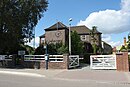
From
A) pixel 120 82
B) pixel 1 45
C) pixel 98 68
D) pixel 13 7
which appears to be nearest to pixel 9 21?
pixel 13 7

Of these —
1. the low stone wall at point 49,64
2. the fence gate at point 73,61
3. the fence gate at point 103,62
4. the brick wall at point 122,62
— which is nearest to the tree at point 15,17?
the low stone wall at point 49,64

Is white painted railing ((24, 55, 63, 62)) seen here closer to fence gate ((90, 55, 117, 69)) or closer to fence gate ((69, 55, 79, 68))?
fence gate ((69, 55, 79, 68))

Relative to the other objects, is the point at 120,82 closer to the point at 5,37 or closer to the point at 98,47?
the point at 5,37

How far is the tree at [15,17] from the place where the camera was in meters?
30.9

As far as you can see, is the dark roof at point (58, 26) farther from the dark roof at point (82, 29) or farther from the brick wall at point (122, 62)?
the brick wall at point (122, 62)

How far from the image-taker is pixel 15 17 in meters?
31.7

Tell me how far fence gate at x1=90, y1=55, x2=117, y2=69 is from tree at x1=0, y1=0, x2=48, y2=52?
1181 centimetres

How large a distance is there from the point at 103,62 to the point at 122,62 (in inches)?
87.0

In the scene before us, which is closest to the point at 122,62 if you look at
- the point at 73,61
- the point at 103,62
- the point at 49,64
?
the point at 103,62

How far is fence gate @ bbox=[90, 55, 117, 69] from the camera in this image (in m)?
24.1

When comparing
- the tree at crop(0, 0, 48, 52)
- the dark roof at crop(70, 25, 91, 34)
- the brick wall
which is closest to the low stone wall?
the brick wall

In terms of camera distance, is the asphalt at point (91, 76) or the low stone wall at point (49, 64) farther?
the low stone wall at point (49, 64)

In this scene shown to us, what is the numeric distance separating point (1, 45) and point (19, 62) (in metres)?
5.90

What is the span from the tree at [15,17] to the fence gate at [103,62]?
11.8m
